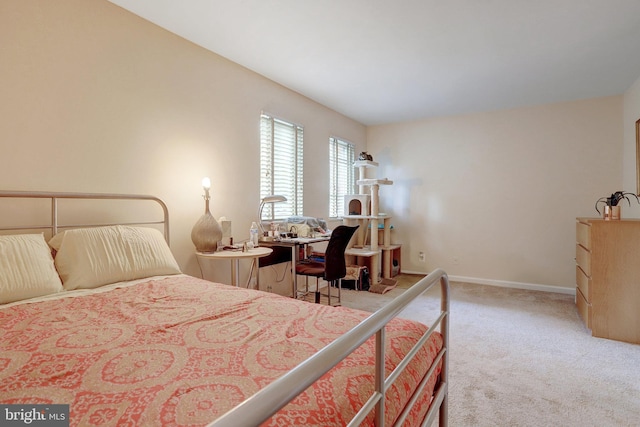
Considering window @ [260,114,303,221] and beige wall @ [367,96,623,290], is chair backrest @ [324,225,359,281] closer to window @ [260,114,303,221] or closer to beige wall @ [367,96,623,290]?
window @ [260,114,303,221]

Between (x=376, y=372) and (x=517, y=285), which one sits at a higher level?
(x=376, y=372)

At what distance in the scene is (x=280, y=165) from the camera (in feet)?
12.3

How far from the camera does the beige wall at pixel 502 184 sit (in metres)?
4.13

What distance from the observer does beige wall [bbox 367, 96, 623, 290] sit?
413 cm

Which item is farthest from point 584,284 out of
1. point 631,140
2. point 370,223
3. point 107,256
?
point 107,256

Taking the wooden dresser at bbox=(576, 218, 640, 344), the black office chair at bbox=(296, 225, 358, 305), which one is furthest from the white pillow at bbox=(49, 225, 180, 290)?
the wooden dresser at bbox=(576, 218, 640, 344)

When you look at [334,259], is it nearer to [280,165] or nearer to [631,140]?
[280,165]

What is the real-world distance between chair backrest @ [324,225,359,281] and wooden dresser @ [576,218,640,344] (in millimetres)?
2124

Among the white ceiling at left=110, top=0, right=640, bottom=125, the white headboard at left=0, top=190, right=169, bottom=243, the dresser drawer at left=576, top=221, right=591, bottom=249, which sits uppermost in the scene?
the white ceiling at left=110, top=0, right=640, bottom=125

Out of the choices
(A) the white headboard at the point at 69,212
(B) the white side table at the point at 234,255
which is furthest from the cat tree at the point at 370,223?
(A) the white headboard at the point at 69,212

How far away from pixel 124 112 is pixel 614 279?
4108 mm

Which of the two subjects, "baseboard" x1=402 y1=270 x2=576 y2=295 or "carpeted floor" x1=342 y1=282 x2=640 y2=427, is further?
"baseboard" x1=402 y1=270 x2=576 y2=295

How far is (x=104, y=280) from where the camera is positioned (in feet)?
5.90

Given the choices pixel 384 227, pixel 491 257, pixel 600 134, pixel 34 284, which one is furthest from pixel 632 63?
pixel 34 284
